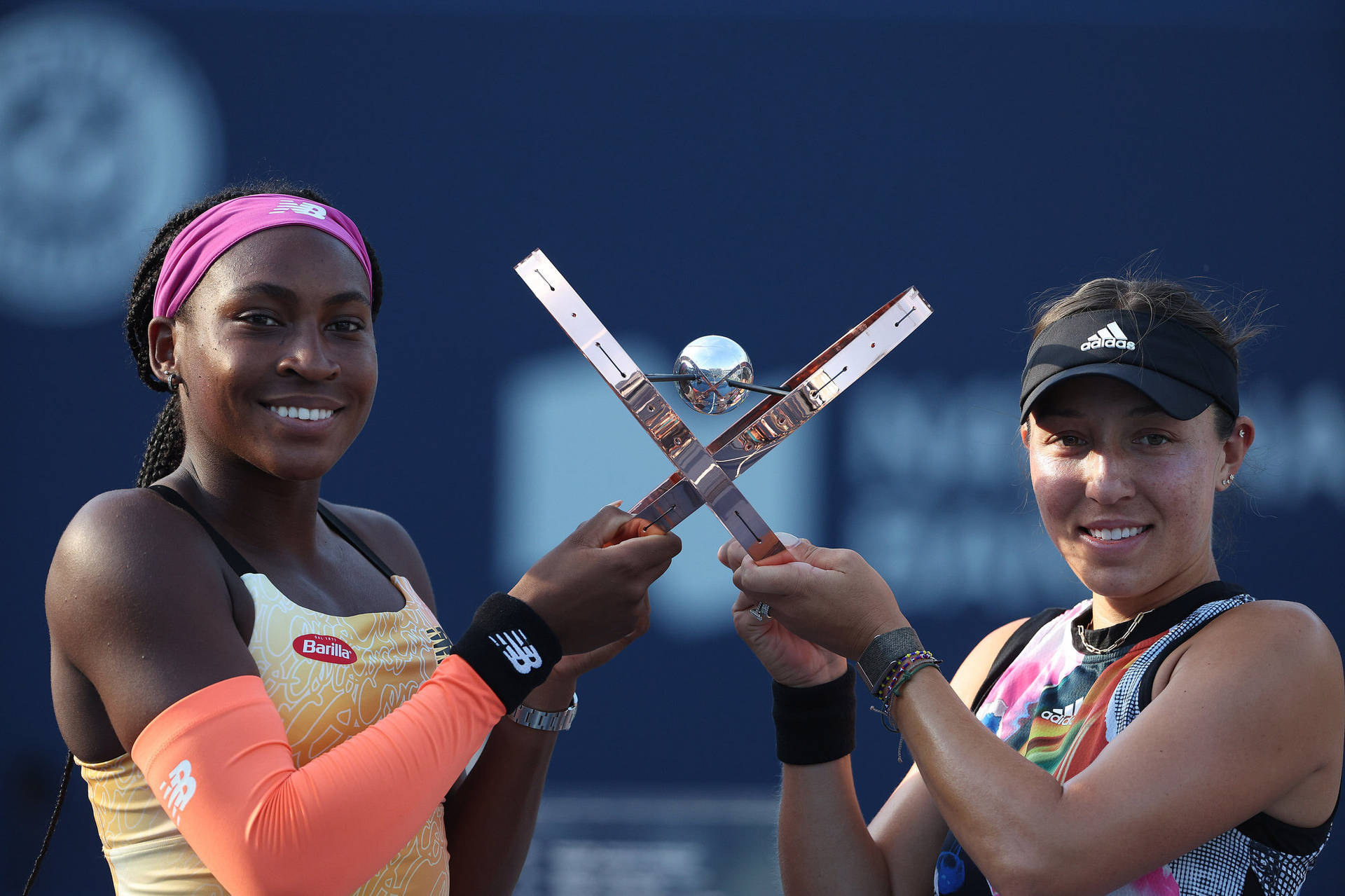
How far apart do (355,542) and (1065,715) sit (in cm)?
110

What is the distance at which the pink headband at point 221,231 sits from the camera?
1.48 meters

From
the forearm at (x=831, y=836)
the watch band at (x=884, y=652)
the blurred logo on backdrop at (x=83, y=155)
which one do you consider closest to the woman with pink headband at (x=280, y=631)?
the watch band at (x=884, y=652)

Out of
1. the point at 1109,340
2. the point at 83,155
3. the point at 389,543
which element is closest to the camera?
the point at 1109,340

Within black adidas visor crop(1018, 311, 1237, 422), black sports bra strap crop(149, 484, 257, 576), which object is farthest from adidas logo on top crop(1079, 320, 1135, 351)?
black sports bra strap crop(149, 484, 257, 576)

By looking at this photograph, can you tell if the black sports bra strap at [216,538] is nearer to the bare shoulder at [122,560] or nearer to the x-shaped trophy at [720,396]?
the bare shoulder at [122,560]

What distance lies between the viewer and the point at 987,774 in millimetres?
1378

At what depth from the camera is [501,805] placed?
1.73m

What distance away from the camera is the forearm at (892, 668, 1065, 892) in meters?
1.36

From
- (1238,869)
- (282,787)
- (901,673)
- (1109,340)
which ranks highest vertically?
(282,787)

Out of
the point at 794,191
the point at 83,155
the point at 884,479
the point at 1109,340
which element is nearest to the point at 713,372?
the point at 1109,340

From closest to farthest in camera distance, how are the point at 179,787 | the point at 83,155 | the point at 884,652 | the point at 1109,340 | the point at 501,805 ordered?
the point at 179,787 → the point at 884,652 → the point at 1109,340 → the point at 501,805 → the point at 83,155

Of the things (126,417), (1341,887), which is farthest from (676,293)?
(1341,887)

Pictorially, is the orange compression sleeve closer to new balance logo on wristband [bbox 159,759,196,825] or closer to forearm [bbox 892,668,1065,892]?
new balance logo on wristband [bbox 159,759,196,825]

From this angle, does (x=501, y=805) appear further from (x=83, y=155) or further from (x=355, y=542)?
(x=83, y=155)
